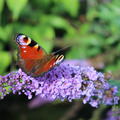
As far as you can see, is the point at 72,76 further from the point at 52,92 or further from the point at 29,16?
the point at 29,16

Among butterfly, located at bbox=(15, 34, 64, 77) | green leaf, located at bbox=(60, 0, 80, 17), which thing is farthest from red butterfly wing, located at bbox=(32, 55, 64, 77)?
green leaf, located at bbox=(60, 0, 80, 17)

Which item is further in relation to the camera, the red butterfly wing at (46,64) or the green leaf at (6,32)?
the green leaf at (6,32)

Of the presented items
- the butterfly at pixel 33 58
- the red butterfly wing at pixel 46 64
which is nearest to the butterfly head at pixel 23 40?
the butterfly at pixel 33 58

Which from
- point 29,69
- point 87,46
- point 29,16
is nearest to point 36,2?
point 29,16

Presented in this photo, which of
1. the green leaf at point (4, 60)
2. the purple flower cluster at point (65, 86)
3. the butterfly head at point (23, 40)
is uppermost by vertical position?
the green leaf at point (4, 60)

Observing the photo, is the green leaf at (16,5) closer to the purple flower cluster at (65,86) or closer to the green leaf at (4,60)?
the green leaf at (4,60)

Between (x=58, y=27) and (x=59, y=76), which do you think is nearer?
(x=59, y=76)
